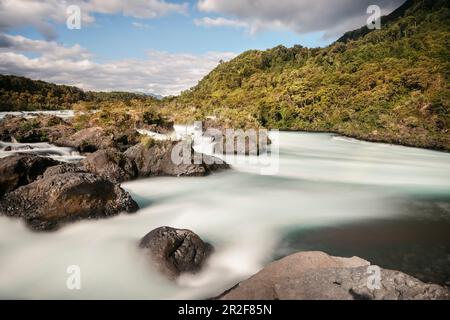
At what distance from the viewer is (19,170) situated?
11.0 m

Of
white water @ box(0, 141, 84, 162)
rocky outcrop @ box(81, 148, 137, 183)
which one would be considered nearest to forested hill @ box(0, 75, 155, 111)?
white water @ box(0, 141, 84, 162)

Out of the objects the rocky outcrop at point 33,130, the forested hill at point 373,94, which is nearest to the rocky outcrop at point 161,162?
the rocky outcrop at point 33,130

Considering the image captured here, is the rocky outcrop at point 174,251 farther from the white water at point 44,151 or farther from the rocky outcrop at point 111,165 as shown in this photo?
the white water at point 44,151

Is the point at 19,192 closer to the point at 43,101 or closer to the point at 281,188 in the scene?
the point at 281,188

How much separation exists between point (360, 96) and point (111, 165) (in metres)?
43.9

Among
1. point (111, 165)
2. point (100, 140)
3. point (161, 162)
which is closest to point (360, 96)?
point (100, 140)

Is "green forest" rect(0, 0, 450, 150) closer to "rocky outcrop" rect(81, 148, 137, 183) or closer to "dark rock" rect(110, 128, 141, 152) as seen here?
"dark rock" rect(110, 128, 141, 152)

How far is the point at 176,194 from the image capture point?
44.4ft

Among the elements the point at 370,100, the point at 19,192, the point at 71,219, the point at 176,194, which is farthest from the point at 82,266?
the point at 370,100

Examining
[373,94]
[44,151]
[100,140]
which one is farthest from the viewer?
[373,94]

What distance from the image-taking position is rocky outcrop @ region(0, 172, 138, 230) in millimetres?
8805

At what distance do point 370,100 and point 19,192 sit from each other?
46145 millimetres

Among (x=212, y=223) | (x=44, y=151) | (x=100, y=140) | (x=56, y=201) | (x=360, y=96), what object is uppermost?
(x=360, y=96)

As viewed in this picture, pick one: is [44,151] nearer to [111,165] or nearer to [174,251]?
[111,165]
